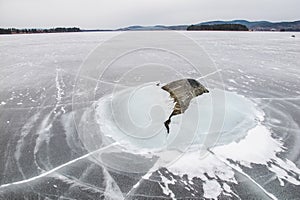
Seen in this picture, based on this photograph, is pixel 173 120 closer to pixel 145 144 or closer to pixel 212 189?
pixel 145 144

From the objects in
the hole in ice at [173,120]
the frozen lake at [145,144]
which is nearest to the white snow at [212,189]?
the frozen lake at [145,144]

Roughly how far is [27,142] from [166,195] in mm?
2558

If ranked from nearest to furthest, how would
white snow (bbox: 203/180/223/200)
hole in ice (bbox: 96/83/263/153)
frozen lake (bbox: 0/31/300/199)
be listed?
white snow (bbox: 203/180/223/200) → frozen lake (bbox: 0/31/300/199) → hole in ice (bbox: 96/83/263/153)

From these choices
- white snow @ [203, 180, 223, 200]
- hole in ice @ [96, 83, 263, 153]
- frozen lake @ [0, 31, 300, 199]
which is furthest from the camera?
hole in ice @ [96, 83, 263, 153]

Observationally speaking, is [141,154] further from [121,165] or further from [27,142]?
[27,142]

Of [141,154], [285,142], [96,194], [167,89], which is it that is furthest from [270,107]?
[96,194]

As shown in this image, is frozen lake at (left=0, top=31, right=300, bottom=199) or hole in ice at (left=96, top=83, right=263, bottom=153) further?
hole in ice at (left=96, top=83, right=263, bottom=153)

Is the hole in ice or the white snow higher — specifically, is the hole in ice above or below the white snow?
above

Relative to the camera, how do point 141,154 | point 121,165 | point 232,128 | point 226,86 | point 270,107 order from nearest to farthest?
1. point 121,165
2. point 141,154
3. point 232,128
4. point 270,107
5. point 226,86

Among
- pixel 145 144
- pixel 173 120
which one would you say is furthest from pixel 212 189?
pixel 173 120

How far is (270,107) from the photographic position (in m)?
5.43

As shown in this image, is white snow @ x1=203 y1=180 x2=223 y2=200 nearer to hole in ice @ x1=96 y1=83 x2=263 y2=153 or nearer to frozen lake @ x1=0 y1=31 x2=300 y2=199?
frozen lake @ x1=0 y1=31 x2=300 y2=199

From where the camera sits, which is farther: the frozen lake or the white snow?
the frozen lake

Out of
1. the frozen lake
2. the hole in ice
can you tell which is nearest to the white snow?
the frozen lake
